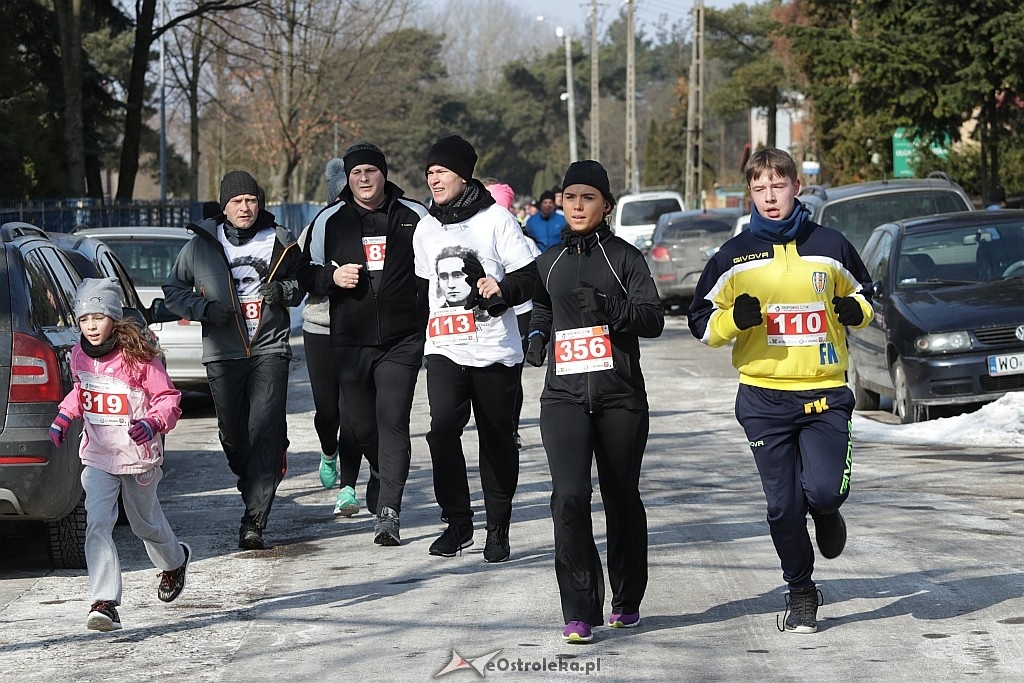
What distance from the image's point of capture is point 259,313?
8648 millimetres

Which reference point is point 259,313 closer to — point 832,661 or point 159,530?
point 159,530

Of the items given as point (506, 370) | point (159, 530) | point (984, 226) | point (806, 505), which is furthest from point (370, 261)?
point (984, 226)

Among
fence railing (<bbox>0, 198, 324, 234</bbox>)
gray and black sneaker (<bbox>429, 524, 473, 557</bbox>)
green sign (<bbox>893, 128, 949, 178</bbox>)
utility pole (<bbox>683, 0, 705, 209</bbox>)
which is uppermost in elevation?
utility pole (<bbox>683, 0, 705, 209</bbox>)

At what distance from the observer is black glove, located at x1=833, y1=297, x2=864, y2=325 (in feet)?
19.9

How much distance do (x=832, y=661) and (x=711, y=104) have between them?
6836cm

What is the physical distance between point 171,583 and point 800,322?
9.87 ft

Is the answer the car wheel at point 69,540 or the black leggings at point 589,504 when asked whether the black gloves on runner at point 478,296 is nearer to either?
the black leggings at point 589,504

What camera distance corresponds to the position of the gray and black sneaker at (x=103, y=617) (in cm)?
650

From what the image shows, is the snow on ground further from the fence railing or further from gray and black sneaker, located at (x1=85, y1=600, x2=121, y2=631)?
the fence railing

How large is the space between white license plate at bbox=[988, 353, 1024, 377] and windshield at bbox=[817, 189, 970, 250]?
5.46 meters

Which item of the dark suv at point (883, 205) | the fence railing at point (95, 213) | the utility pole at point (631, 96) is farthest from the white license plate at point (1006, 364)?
the utility pole at point (631, 96)

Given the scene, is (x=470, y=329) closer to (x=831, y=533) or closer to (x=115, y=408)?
(x=115, y=408)

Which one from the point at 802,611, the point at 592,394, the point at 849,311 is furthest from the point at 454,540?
the point at 849,311

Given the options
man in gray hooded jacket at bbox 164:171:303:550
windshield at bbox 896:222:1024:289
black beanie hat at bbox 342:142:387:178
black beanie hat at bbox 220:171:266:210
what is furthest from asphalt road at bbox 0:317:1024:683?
windshield at bbox 896:222:1024:289
